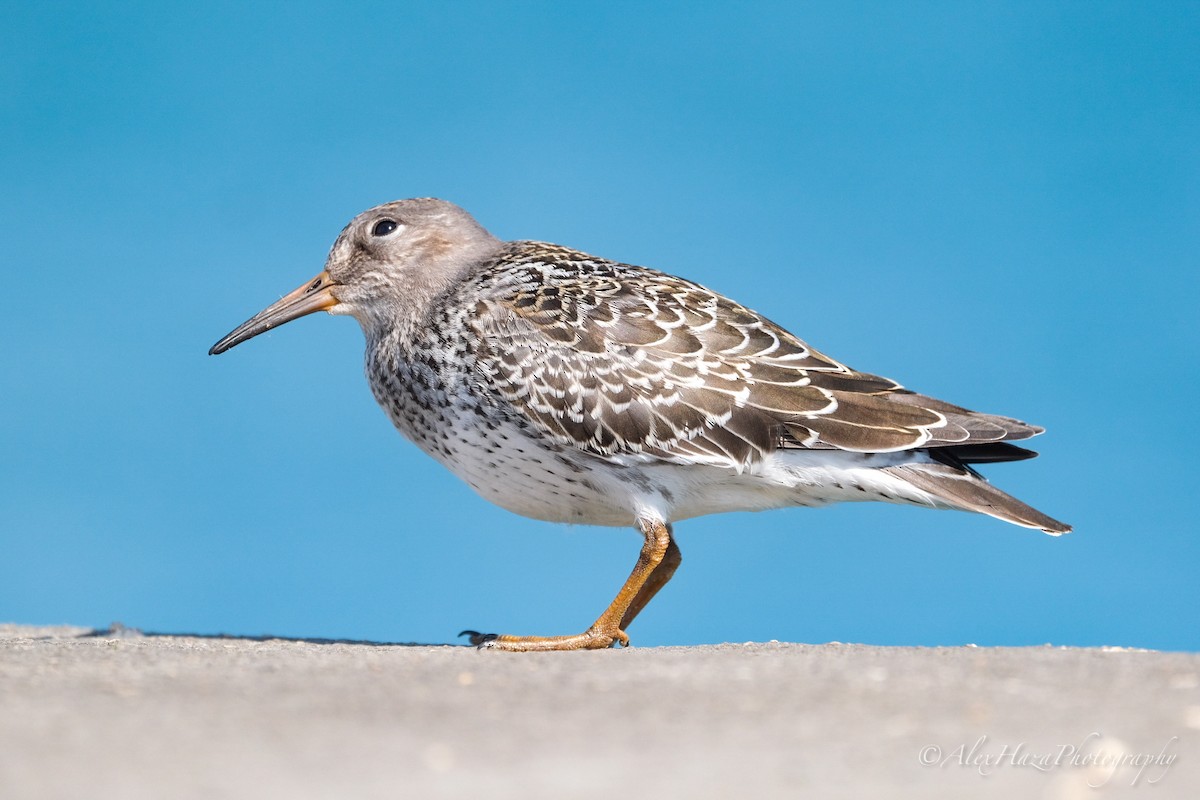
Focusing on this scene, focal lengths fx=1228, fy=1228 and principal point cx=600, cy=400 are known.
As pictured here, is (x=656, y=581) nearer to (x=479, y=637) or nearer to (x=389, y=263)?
(x=479, y=637)

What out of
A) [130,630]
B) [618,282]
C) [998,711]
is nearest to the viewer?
[998,711]

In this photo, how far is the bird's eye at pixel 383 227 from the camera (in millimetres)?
9945

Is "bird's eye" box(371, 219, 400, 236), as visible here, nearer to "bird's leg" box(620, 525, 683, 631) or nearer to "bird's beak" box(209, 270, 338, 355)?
"bird's beak" box(209, 270, 338, 355)

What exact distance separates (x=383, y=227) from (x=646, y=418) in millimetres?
3046

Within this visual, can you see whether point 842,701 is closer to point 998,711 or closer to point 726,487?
point 998,711

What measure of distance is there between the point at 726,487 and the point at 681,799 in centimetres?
448

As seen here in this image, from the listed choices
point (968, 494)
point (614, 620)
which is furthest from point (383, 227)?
point (968, 494)

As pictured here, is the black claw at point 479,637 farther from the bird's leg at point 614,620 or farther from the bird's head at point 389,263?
the bird's head at point 389,263

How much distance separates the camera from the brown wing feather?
8.33 metres

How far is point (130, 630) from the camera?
10.1 meters

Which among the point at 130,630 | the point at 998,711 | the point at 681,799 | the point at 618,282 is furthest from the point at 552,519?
the point at 681,799

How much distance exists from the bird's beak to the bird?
4.12ft

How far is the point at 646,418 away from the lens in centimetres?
833

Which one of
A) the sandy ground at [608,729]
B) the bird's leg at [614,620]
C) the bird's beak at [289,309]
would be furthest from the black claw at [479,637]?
the bird's beak at [289,309]
